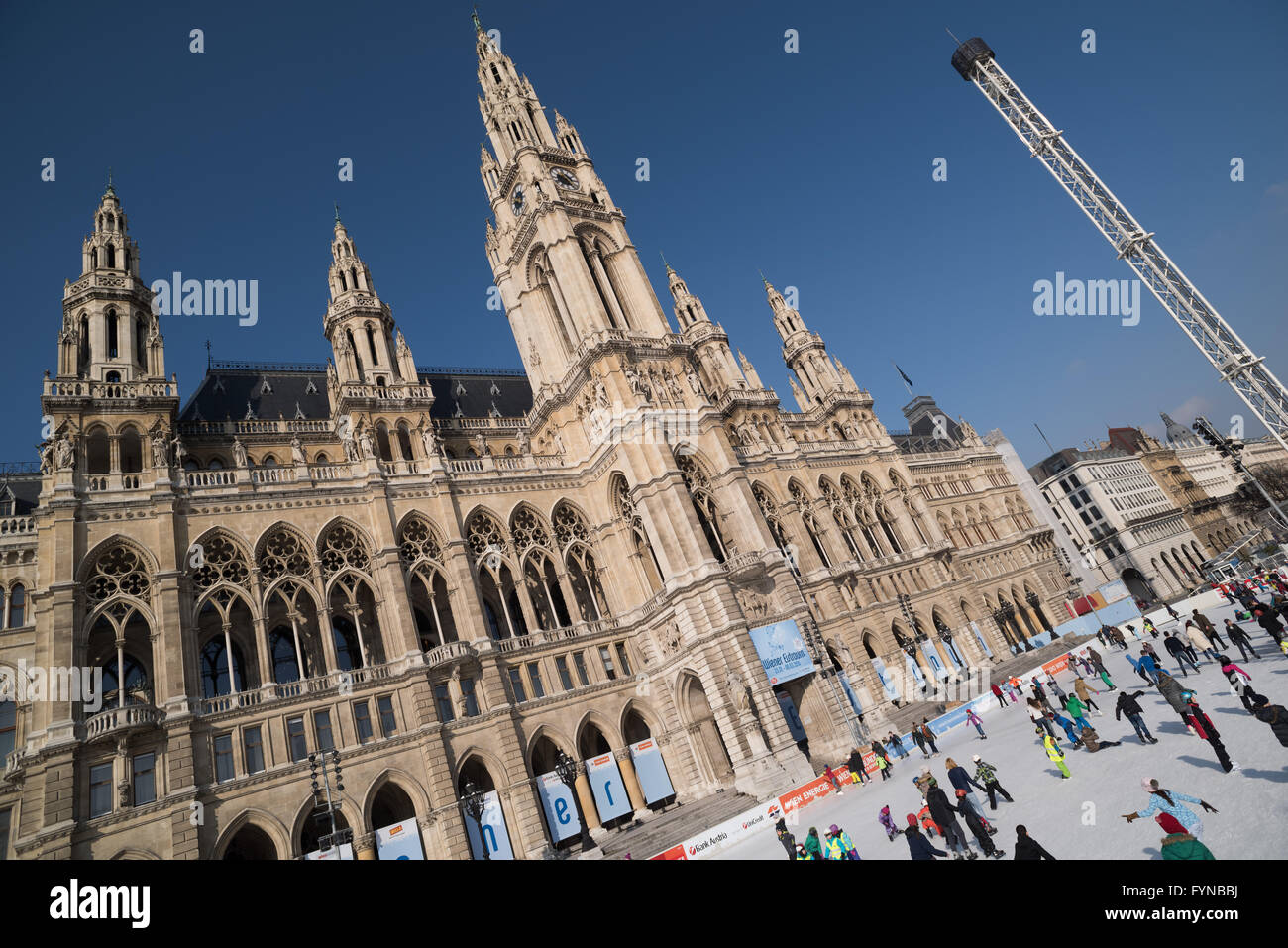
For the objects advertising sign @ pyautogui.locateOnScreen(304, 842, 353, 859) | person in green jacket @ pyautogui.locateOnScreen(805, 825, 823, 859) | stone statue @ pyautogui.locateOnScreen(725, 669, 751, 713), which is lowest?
person in green jacket @ pyautogui.locateOnScreen(805, 825, 823, 859)

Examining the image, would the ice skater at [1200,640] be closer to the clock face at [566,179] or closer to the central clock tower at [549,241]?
the central clock tower at [549,241]

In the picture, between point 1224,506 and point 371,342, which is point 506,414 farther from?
point 1224,506

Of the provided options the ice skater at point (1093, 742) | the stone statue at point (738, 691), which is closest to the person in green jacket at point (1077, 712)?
the ice skater at point (1093, 742)

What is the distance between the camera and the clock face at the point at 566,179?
48906mm

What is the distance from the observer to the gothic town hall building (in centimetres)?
2517

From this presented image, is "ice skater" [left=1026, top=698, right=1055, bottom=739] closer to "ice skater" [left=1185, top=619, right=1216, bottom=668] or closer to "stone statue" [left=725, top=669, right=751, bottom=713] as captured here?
"ice skater" [left=1185, top=619, right=1216, bottom=668]

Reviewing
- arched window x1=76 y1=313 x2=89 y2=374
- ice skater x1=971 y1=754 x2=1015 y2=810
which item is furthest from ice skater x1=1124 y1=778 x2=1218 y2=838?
arched window x1=76 y1=313 x2=89 y2=374

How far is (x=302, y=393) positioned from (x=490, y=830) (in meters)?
28.7

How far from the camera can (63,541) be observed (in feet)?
83.9

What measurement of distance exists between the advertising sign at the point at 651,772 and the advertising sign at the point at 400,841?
10.4 metres

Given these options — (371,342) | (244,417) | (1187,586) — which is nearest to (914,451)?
(1187,586)

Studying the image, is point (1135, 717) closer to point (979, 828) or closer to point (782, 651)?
point (979, 828)

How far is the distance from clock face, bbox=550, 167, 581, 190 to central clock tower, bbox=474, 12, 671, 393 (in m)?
0.07

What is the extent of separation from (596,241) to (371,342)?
16442 millimetres
